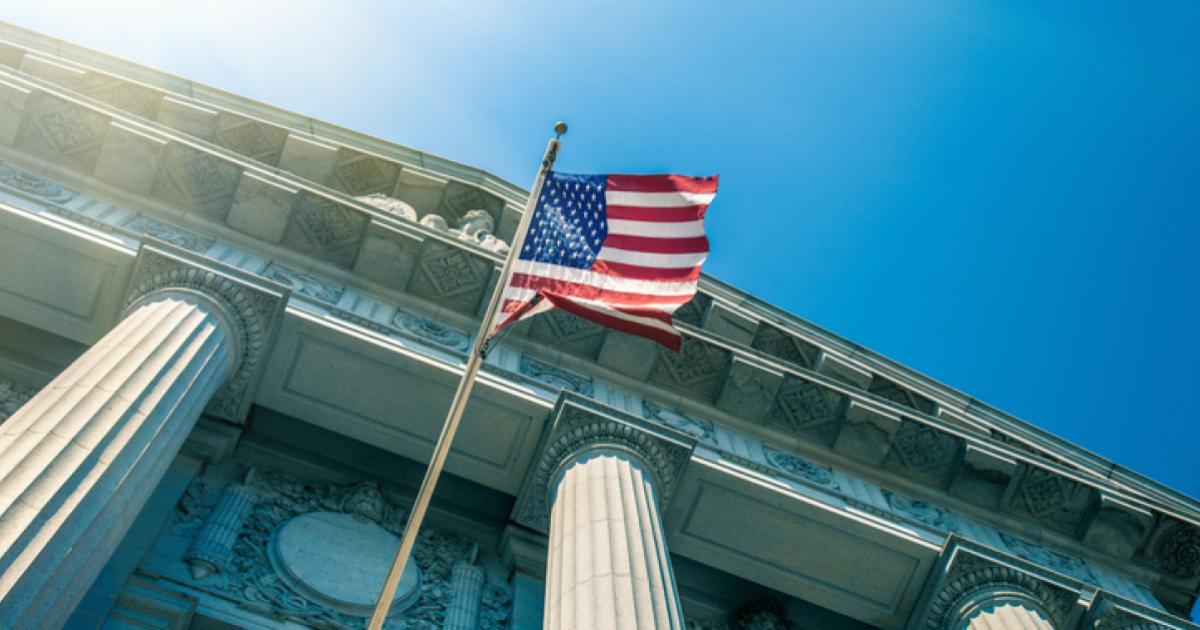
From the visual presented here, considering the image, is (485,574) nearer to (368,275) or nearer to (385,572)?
(385,572)

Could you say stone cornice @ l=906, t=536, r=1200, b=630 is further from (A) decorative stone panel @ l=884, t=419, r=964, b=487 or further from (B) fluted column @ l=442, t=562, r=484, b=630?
(B) fluted column @ l=442, t=562, r=484, b=630

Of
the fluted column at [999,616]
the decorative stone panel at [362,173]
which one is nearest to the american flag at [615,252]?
the fluted column at [999,616]

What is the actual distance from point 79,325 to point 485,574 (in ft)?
19.3

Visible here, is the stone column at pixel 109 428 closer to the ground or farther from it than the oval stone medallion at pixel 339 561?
farther from it

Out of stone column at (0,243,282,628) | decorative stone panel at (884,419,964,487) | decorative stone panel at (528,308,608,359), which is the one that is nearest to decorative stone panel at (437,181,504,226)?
decorative stone panel at (528,308,608,359)

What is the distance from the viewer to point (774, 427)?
15.0 metres

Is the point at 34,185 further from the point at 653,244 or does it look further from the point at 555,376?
the point at 653,244

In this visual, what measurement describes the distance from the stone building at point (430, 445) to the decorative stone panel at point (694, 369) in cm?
5

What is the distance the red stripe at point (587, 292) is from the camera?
10.8 metres

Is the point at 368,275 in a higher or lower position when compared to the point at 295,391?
higher

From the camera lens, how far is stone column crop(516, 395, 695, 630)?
933 centimetres

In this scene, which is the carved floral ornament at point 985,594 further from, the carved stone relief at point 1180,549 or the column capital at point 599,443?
the column capital at point 599,443

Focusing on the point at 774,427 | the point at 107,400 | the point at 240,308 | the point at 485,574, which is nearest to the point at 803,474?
the point at 774,427

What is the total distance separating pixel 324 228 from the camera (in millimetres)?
14578
